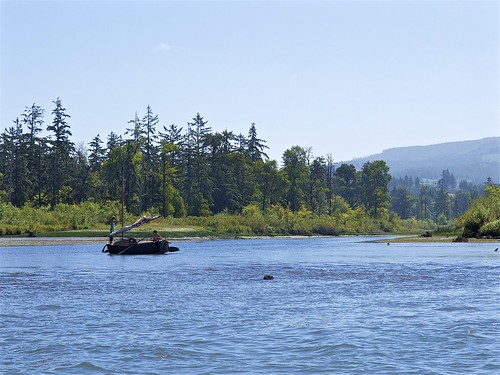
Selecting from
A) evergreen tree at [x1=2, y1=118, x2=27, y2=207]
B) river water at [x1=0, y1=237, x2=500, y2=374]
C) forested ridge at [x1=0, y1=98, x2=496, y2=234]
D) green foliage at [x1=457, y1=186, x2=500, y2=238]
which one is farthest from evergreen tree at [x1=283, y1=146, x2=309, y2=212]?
river water at [x1=0, y1=237, x2=500, y2=374]

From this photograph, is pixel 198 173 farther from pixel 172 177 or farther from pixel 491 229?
pixel 491 229

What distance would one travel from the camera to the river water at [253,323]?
18.8m

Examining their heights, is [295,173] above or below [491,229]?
above

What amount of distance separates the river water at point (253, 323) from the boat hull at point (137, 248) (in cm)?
2445

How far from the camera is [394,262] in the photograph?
5609 cm

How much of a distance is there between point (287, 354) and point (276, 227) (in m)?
126

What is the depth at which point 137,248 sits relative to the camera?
71.5 meters

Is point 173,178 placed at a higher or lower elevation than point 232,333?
higher

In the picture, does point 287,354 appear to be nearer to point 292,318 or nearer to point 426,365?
point 426,365

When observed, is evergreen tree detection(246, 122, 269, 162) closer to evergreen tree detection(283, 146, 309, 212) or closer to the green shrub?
evergreen tree detection(283, 146, 309, 212)

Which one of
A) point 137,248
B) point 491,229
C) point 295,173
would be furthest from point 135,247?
point 295,173

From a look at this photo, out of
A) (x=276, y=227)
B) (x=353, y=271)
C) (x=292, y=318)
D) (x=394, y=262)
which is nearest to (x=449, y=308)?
(x=292, y=318)

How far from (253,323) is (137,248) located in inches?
1883

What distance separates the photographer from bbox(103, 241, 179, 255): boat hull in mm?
70875
